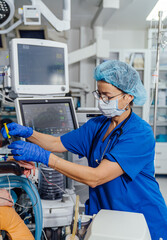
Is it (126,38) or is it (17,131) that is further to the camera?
(126,38)

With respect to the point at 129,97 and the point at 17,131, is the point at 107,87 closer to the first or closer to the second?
the point at 129,97

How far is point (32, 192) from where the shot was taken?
4.08 ft

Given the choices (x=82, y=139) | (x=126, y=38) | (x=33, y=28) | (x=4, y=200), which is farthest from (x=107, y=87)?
(x=126, y=38)

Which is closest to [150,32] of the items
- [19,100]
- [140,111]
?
[140,111]

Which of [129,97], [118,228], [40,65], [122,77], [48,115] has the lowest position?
[118,228]

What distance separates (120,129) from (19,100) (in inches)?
31.1

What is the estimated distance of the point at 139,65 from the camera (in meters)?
4.59

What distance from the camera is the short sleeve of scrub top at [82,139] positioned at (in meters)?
1.46

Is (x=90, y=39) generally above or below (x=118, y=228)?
above

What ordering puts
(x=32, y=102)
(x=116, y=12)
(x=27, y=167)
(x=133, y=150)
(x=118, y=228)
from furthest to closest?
1. (x=116, y=12)
2. (x=32, y=102)
3. (x=27, y=167)
4. (x=133, y=150)
5. (x=118, y=228)

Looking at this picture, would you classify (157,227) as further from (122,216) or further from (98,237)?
(98,237)

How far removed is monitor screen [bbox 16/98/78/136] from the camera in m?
1.68

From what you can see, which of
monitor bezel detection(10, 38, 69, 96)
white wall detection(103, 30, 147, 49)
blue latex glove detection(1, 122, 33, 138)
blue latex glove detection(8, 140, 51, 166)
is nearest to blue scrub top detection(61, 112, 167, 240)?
blue latex glove detection(8, 140, 51, 166)

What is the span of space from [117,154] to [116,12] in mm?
3647
